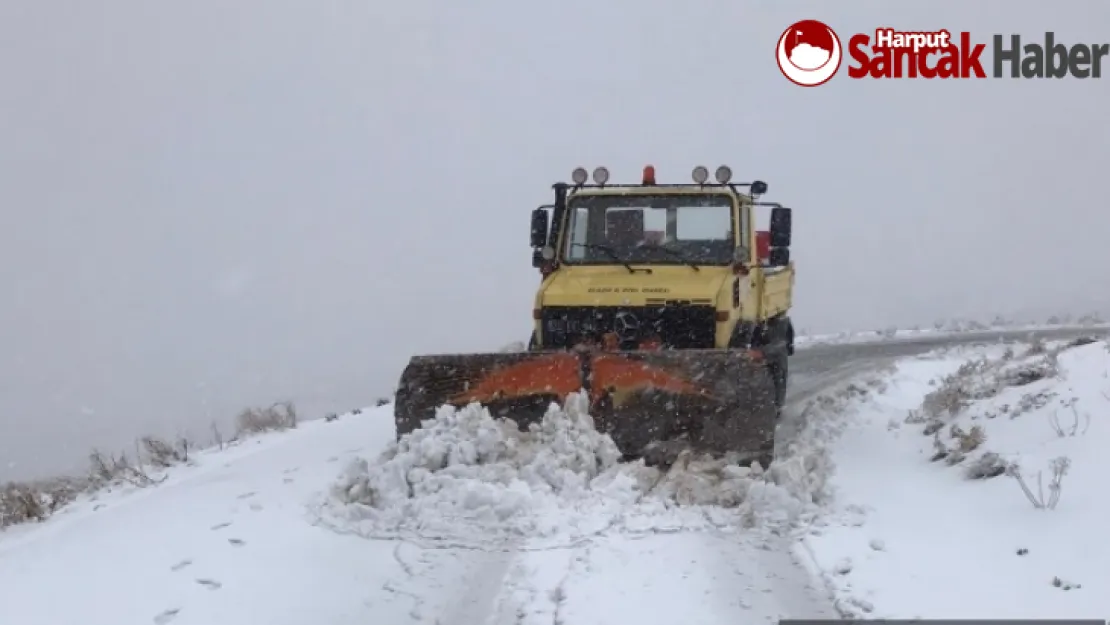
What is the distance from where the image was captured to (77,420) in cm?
1614

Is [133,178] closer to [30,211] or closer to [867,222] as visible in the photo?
[30,211]

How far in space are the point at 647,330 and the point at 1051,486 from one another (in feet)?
10.5

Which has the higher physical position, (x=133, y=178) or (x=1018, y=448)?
(x=133, y=178)

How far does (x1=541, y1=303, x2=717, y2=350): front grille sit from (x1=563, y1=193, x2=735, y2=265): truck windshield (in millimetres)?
773

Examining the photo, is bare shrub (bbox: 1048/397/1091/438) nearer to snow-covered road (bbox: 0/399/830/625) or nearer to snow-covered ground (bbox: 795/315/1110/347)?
snow-covered road (bbox: 0/399/830/625)

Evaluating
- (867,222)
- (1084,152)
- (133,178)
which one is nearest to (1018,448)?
(867,222)

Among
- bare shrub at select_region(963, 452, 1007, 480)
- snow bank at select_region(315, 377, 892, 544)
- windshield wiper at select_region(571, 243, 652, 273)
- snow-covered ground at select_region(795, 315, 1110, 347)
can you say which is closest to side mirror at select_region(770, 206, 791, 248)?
windshield wiper at select_region(571, 243, 652, 273)

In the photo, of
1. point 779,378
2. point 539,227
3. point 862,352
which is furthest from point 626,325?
point 862,352

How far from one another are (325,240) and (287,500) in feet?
130

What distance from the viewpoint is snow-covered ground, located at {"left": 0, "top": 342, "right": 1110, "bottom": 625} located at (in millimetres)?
4531

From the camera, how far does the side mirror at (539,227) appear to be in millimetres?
8570

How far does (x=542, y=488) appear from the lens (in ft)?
19.6

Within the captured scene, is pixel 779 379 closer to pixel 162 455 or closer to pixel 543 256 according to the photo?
pixel 543 256

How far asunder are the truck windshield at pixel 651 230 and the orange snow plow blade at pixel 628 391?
5.80 feet
